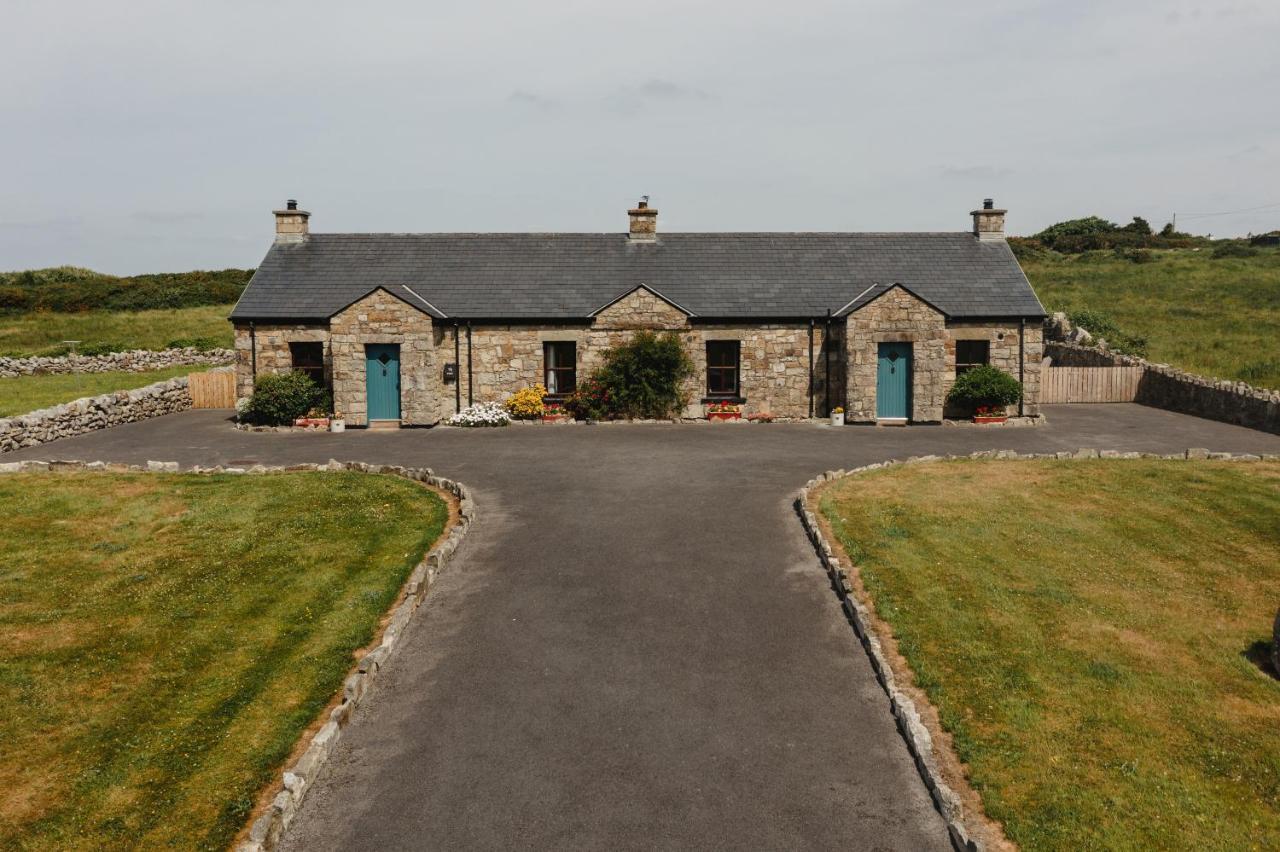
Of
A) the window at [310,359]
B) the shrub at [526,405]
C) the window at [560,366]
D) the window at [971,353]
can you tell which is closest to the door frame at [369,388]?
the window at [310,359]

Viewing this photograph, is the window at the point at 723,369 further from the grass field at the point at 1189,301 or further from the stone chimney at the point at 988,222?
the grass field at the point at 1189,301

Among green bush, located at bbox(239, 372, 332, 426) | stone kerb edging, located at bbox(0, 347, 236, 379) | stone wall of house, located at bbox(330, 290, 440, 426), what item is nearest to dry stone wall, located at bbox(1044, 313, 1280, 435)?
stone wall of house, located at bbox(330, 290, 440, 426)

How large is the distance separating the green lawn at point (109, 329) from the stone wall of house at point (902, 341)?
1386 inches

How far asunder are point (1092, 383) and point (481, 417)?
21.4m

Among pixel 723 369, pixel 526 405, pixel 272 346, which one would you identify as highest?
pixel 272 346

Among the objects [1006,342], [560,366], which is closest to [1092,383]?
[1006,342]

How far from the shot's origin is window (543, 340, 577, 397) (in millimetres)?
26516

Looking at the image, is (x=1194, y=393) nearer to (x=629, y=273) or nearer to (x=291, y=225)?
(x=629, y=273)

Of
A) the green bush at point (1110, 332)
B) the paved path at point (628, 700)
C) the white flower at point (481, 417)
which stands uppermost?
the green bush at point (1110, 332)

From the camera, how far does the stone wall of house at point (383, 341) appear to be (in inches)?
973

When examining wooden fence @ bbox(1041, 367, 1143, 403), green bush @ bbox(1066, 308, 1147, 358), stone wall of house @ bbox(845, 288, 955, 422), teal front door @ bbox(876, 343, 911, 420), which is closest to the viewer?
stone wall of house @ bbox(845, 288, 955, 422)

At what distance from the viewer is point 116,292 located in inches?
2391

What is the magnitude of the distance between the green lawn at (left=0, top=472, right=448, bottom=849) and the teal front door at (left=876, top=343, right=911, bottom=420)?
14998 millimetres

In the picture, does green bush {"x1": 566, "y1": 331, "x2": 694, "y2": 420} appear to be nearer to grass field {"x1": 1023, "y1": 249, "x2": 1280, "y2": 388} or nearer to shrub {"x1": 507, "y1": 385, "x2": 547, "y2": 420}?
shrub {"x1": 507, "y1": 385, "x2": 547, "y2": 420}
